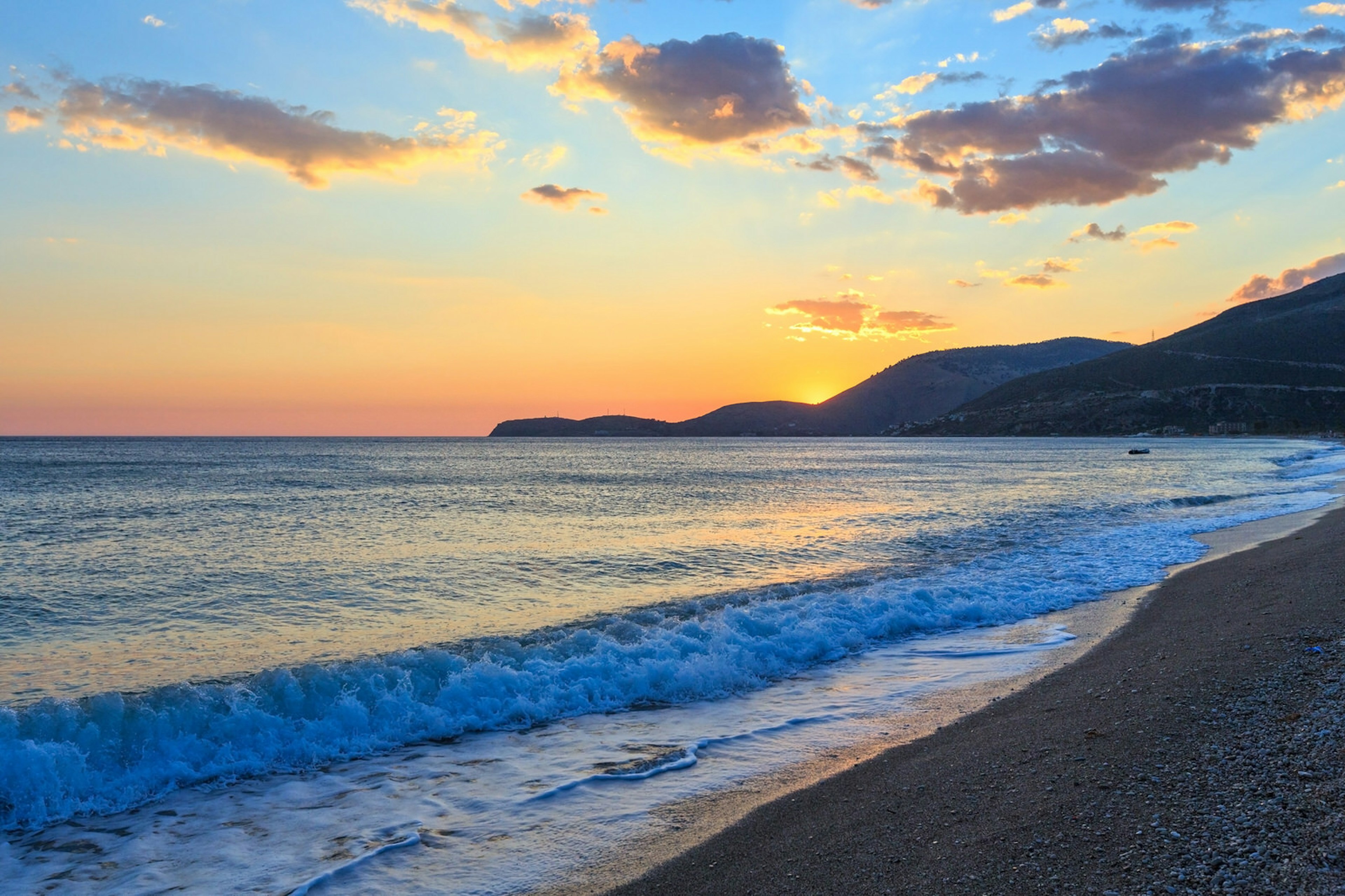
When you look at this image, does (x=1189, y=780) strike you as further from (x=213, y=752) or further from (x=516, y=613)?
(x=516, y=613)

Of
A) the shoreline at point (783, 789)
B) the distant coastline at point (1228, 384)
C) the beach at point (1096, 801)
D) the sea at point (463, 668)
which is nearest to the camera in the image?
the beach at point (1096, 801)

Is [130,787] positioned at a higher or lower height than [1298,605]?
lower

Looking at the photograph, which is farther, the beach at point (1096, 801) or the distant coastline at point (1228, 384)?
the distant coastline at point (1228, 384)

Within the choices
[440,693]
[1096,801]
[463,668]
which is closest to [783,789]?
[1096,801]

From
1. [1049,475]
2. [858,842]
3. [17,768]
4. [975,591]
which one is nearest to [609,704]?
[858,842]

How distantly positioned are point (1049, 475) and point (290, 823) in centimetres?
5672

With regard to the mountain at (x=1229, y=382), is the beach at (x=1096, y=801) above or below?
below

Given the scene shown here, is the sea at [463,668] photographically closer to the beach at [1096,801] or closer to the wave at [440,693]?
the wave at [440,693]

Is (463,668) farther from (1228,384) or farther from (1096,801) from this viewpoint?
(1228,384)

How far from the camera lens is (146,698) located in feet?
28.3

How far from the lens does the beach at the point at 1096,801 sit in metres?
4.41

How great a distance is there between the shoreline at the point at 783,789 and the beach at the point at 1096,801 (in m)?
0.05

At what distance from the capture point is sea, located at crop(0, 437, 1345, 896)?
6.07 meters

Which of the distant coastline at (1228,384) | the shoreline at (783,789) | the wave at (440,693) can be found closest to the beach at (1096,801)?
the shoreline at (783,789)
